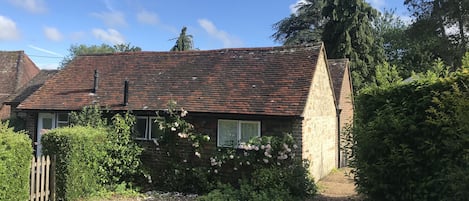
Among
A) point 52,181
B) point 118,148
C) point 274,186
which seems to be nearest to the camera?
point 52,181

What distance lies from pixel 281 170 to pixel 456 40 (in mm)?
22035

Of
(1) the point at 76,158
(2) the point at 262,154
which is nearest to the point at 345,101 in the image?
(2) the point at 262,154

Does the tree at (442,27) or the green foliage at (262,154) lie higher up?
the tree at (442,27)

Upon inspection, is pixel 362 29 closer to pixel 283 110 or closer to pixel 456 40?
pixel 456 40

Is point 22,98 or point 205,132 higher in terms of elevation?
point 22,98

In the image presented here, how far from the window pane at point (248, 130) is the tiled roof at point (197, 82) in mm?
508

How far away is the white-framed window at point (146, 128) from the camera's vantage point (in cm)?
1352

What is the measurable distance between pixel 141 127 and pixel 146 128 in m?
0.28

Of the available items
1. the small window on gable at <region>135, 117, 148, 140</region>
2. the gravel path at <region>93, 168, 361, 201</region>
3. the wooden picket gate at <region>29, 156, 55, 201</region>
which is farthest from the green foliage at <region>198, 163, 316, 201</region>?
the wooden picket gate at <region>29, 156, 55, 201</region>

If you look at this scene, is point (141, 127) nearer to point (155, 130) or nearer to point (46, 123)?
point (155, 130)

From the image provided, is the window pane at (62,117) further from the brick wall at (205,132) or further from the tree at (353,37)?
the tree at (353,37)

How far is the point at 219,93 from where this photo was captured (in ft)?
45.1

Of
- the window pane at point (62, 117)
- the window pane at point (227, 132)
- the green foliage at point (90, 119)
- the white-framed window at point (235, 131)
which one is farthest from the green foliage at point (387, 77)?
the window pane at point (62, 117)

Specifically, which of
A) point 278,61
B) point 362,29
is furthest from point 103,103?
point 362,29
